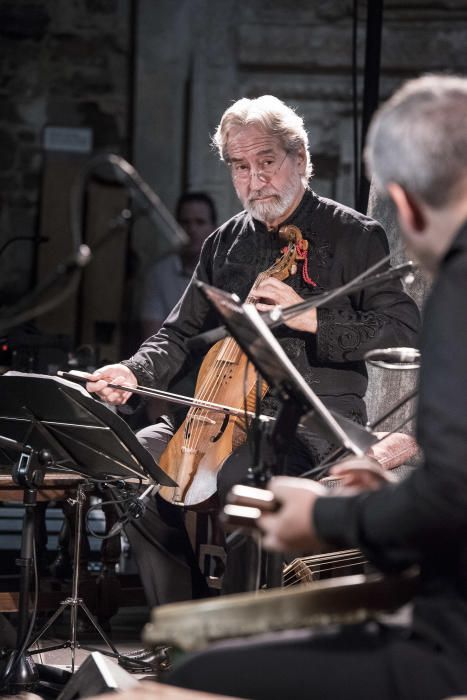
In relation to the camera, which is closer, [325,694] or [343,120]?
[325,694]

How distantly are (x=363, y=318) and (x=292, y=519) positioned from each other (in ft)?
6.11

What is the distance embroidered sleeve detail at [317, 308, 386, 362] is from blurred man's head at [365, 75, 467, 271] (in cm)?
172

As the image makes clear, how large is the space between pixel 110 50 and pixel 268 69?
1227 mm

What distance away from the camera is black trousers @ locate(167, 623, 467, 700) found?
62.7 inches

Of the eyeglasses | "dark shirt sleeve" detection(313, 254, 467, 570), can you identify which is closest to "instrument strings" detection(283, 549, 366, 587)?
the eyeglasses

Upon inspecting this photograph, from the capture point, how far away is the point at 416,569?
6.13ft

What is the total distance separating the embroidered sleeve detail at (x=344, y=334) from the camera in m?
3.43

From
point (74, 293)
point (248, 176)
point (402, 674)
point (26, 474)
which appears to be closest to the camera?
point (402, 674)

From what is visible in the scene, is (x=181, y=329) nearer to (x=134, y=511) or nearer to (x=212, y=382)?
(x=212, y=382)

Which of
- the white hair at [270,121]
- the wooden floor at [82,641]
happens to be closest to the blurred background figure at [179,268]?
the wooden floor at [82,641]

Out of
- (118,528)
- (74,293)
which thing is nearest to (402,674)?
(118,528)

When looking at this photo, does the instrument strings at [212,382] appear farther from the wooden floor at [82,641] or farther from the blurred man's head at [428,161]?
the blurred man's head at [428,161]

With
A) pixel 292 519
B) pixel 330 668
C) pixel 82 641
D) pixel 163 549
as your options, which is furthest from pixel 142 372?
pixel 330 668

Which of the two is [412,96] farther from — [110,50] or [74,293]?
[110,50]
